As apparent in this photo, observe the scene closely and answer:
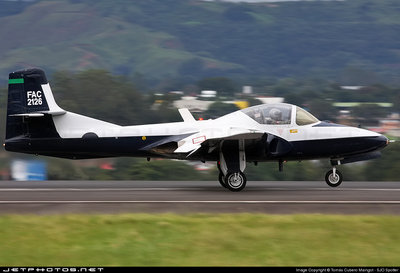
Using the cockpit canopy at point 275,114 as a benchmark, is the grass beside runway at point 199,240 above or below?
below

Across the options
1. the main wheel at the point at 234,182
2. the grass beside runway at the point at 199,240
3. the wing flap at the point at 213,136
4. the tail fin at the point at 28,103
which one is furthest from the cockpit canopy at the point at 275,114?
the grass beside runway at the point at 199,240

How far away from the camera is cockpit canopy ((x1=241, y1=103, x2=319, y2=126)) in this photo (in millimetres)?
19641

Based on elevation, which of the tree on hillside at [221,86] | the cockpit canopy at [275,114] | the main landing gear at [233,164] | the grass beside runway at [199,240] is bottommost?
the grass beside runway at [199,240]

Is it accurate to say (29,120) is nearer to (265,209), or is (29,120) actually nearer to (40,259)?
(265,209)

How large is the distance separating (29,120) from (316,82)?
137836mm

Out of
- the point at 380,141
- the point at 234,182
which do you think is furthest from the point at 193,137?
the point at 380,141

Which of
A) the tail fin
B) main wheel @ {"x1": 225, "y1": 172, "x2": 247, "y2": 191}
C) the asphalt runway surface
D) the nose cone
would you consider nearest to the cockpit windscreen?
main wheel @ {"x1": 225, "y1": 172, "x2": 247, "y2": 191}

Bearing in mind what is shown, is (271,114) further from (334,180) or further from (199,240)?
(199,240)

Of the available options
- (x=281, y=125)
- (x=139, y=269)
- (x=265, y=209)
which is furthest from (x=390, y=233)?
(x=281, y=125)

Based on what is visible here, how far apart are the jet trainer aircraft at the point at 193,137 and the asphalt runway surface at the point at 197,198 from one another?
0.98m

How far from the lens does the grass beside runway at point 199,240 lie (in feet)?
32.7

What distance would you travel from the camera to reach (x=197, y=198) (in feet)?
56.0

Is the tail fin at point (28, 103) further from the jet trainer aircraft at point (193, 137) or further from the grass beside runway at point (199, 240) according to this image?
the grass beside runway at point (199, 240)

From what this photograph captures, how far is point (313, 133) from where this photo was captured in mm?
19906
